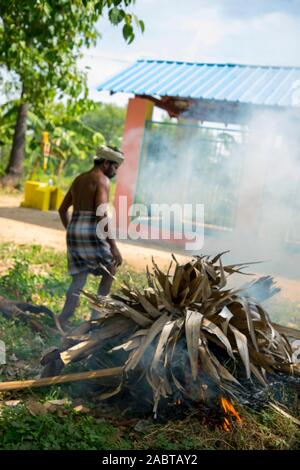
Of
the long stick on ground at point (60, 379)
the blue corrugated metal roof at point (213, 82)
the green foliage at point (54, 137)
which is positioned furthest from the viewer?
Result: the green foliage at point (54, 137)

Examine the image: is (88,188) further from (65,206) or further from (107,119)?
(107,119)

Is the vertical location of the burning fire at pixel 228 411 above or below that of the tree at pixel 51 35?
below

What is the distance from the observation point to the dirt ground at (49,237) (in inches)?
327

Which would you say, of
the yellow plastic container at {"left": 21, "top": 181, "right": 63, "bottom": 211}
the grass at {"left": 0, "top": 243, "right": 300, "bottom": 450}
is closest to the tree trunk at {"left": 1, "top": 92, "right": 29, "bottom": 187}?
the yellow plastic container at {"left": 21, "top": 181, "right": 63, "bottom": 211}

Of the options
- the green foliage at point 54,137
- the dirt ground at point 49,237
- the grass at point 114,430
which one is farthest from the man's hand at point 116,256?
the green foliage at point 54,137

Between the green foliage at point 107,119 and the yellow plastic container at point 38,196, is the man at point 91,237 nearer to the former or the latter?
the yellow plastic container at point 38,196

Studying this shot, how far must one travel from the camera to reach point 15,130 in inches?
649

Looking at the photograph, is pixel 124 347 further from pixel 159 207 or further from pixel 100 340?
pixel 159 207

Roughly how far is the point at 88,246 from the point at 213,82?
21.2 feet

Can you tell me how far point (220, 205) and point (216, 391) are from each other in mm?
7580

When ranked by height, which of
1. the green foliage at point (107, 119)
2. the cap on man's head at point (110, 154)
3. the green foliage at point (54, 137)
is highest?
the green foliage at point (107, 119)

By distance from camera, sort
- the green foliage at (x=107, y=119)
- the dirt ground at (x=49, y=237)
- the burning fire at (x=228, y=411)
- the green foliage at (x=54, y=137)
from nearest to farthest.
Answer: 1. the burning fire at (x=228, y=411)
2. the dirt ground at (x=49, y=237)
3. the green foliage at (x=54, y=137)
4. the green foliage at (x=107, y=119)
